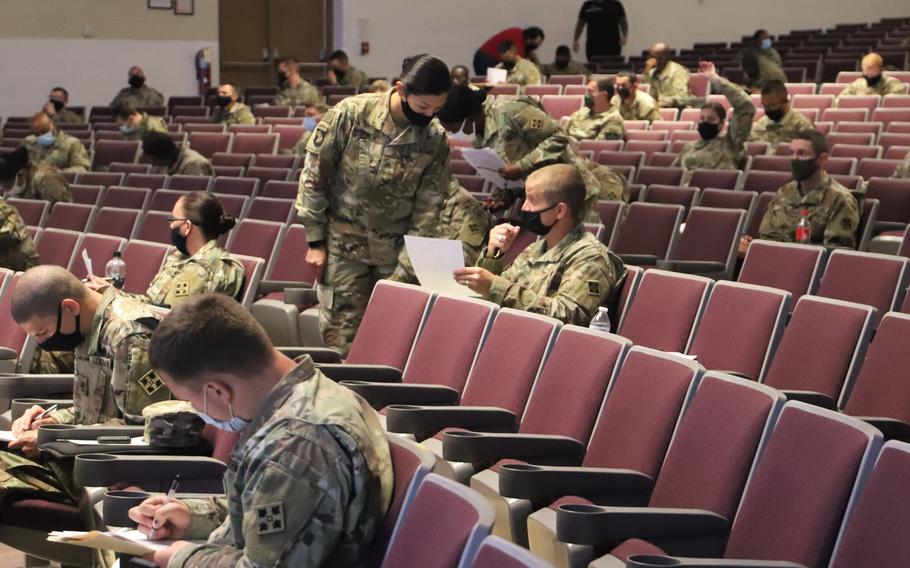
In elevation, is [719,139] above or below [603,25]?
above

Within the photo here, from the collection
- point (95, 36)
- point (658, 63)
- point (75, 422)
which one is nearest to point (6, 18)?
point (95, 36)

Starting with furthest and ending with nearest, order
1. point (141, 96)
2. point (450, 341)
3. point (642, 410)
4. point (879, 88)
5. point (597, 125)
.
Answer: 1. point (141, 96)
2. point (879, 88)
3. point (597, 125)
4. point (450, 341)
5. point (642, 410)

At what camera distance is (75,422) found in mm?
3705

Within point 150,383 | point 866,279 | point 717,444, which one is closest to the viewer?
point 717,444

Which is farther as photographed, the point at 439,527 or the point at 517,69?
the point at 517,69

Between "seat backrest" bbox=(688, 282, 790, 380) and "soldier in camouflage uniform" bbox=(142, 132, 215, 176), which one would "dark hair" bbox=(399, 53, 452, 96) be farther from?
"soldier in camouflage uniform" bbox=(142, 132, 215, 176)

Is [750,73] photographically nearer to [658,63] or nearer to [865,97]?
[658,63]

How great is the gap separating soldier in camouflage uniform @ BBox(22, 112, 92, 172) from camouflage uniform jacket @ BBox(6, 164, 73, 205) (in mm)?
2139

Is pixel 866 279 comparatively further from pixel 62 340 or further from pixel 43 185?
pixel 43 185

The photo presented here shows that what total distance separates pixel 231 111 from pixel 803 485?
12.0 m

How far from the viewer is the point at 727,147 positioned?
8.70 meters

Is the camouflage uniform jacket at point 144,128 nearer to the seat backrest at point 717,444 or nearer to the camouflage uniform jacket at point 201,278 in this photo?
the camouflage uniform jacket at point 201,278

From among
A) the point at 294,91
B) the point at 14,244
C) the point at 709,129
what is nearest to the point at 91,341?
the point at 14,244

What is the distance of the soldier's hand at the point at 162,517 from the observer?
2.42 meters
